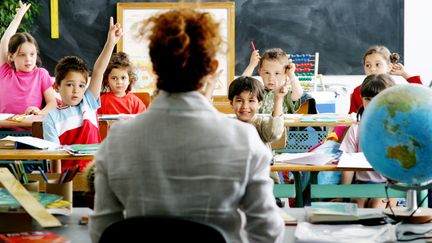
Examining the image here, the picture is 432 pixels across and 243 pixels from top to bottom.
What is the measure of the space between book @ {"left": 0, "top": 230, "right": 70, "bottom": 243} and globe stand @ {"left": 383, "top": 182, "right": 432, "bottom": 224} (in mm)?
985

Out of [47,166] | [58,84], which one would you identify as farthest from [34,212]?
[47,166]

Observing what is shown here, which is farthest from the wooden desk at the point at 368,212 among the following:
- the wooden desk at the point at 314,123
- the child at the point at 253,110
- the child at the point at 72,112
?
the wooden desk at the point at 314,123

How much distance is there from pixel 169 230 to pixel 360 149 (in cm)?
244

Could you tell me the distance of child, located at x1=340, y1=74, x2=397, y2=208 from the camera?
11.8 feet

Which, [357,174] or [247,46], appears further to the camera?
[247,46]

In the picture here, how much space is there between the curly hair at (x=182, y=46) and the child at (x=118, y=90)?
3997 mm

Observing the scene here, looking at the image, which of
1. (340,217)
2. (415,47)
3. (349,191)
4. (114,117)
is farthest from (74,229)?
(415,47)

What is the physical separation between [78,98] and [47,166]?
63cm

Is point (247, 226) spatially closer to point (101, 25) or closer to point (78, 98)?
point (78, 98)

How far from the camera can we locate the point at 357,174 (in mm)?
3719

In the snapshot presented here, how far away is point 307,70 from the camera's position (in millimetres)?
7969

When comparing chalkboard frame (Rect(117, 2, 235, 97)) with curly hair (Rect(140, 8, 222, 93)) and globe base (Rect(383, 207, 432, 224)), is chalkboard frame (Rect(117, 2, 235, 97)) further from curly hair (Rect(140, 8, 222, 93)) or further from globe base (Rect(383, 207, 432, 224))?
curly hair (Rect(140, 8, 222, 93))

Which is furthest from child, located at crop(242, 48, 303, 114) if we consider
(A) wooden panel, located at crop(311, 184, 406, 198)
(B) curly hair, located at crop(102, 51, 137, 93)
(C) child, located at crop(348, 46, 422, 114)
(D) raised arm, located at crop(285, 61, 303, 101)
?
(A) wooden panel, located at crop(311, 184, 406, 198)

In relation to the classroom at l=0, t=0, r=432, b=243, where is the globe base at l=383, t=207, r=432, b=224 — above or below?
below
